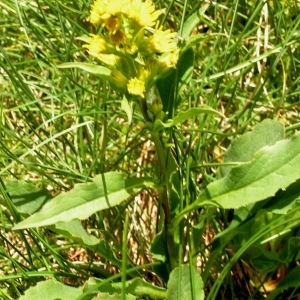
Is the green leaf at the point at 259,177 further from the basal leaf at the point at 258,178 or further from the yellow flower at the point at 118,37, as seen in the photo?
the yellow flower at the point at 118,37

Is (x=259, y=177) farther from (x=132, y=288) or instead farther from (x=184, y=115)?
(x=132, y=288)

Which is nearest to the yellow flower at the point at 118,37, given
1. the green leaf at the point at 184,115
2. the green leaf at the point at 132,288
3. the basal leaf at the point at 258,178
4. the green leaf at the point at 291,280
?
the green leaf at the point at 184,115

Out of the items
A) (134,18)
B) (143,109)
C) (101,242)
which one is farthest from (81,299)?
(134,18)

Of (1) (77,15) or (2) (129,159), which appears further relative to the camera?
(1) (77,15)

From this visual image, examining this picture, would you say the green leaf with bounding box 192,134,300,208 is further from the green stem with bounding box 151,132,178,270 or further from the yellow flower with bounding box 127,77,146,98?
the yellow flower with bounding box 127,77,146,98

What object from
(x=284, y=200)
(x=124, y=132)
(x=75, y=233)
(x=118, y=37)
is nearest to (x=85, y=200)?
(x=75, y=233)

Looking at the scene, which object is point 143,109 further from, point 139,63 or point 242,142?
point 242,142
